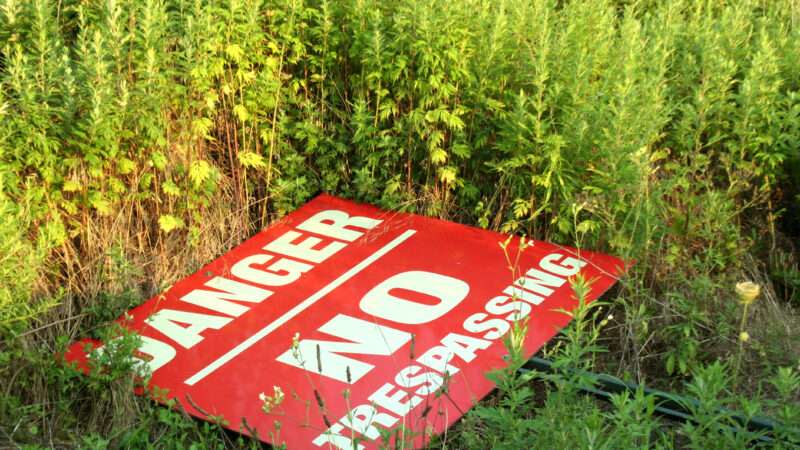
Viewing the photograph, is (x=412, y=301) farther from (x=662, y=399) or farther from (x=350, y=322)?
(x=662, y=399)

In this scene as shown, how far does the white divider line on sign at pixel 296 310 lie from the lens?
472 centimetres

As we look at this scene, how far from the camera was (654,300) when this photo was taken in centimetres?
501

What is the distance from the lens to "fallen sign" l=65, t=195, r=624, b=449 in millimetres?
4391

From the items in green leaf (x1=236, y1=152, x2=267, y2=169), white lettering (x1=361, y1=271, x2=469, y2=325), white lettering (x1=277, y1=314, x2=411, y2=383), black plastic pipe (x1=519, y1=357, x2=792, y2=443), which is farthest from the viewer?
green leaf (x1=236, y1=152, x2=267, y2=169)

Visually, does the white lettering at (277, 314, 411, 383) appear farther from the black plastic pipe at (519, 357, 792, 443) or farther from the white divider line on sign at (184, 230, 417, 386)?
the black plastic pipe at (519, 357, 792, 443)

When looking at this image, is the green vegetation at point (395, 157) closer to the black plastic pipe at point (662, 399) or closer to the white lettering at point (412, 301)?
the black plastic pipe at point (662, 399)

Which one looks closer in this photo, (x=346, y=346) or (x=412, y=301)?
(x=346, y=346)

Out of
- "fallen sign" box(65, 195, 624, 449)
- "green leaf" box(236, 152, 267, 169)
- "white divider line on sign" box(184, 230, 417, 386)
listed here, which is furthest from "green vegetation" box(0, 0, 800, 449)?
"white divider line on sign" box(184, 230, 417, 386)

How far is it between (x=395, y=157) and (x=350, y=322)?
4.10 ft

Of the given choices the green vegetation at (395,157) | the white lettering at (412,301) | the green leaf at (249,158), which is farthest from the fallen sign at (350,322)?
the green leaf at (249,158)

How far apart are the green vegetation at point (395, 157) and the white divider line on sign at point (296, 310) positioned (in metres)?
0.30

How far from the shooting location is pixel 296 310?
514 centimetres

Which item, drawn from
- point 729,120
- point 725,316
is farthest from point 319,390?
point 729,120

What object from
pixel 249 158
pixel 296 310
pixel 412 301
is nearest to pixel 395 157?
pixel 249 158
